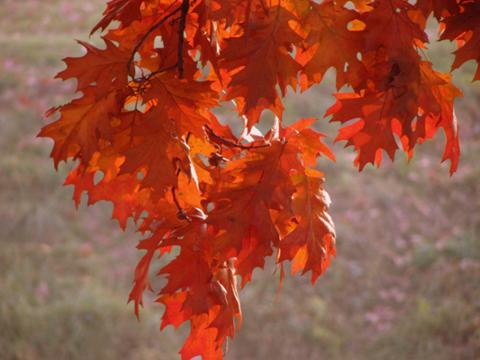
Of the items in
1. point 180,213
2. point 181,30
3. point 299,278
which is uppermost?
point 181,30

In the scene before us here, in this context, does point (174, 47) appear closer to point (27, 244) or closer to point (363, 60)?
point (363, 60)

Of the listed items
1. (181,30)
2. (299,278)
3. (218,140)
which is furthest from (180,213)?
(299,278)

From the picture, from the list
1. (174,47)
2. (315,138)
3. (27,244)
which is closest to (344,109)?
(315,138)

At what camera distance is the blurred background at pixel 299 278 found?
10.4ft

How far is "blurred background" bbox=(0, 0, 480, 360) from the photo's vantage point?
317 centimetres

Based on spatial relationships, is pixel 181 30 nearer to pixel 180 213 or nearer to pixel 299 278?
pixel 180 213

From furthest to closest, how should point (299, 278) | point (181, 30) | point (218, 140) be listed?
point (299, 278)
point (218, 140)
point (181, 30)

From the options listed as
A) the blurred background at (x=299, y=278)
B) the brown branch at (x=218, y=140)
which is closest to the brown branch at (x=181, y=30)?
the brown branch at (x=218, y=140)

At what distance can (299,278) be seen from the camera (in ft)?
12.2

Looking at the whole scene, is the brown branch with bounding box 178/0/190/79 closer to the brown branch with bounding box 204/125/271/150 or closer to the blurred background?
the brown branch with bounding box 204/125/271/150

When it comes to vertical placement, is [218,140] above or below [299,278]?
above

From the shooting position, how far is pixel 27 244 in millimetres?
3766

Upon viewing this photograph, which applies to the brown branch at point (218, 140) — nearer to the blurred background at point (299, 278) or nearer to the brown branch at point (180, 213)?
the brown branch at point (180, 213)

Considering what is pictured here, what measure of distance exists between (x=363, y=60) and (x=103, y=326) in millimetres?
2500
